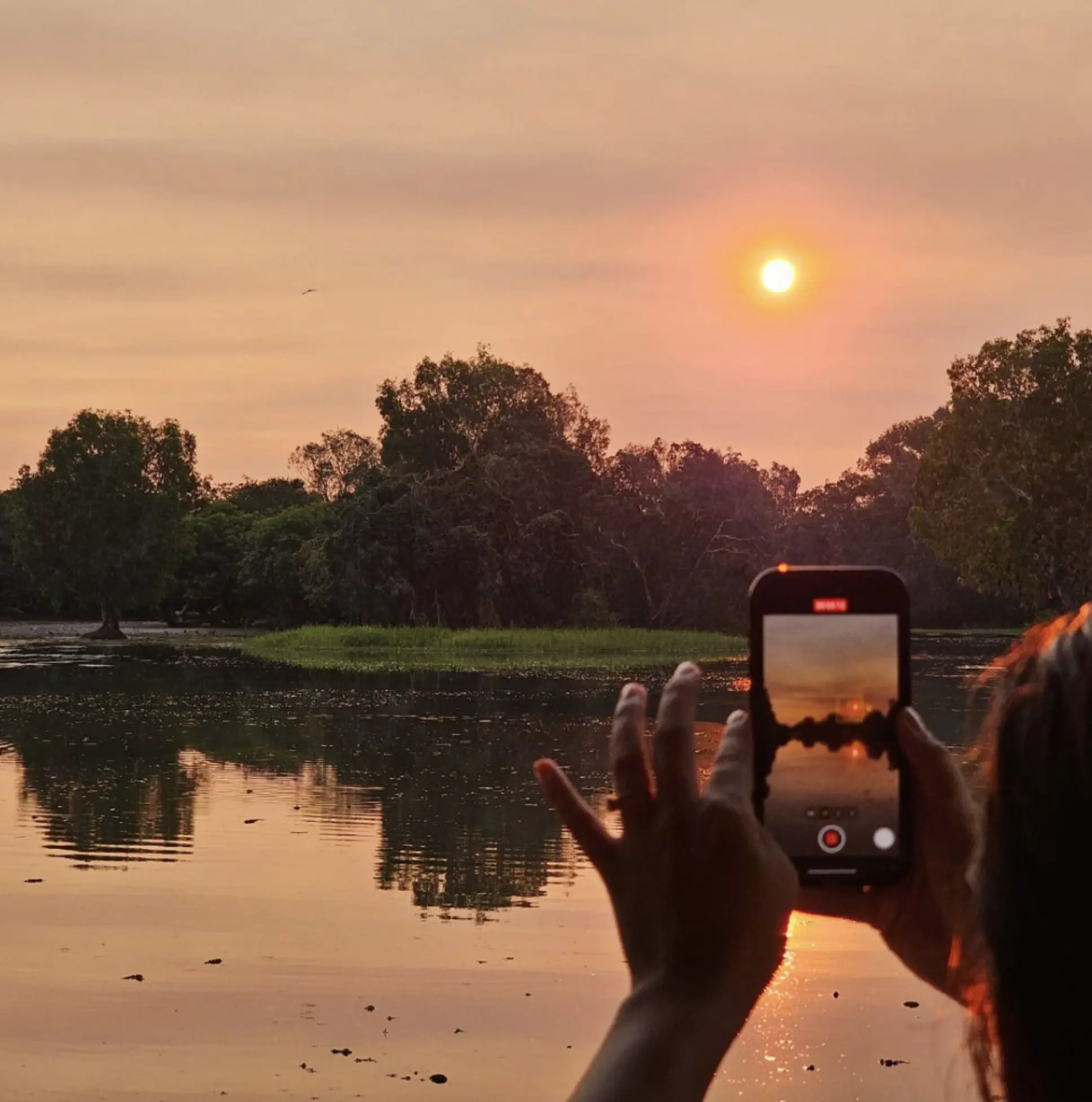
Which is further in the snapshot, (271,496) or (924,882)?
(271,496)

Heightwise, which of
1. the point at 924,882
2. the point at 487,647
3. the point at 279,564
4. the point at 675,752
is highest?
the point at 279,564

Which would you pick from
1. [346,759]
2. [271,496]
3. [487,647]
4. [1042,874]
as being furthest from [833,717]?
[271,496]

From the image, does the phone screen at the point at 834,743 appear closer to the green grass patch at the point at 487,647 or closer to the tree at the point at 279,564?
the green grass patch at the point at 487,647

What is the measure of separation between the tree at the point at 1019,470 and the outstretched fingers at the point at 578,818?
1991 inches

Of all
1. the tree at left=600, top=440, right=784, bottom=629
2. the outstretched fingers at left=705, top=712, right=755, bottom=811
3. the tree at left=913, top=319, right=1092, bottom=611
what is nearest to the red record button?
the outstretched fingers at left=705, top=712, right=755, bottom=811

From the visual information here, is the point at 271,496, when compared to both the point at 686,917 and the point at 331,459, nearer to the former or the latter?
the point at 331,459

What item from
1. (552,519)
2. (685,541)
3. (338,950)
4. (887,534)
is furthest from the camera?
(887,534)

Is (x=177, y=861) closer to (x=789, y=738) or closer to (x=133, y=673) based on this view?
(x=789, y=738)

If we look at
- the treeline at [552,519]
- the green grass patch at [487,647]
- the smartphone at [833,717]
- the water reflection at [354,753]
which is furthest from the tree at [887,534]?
the smartphone at [833,717]

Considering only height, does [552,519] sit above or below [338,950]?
above

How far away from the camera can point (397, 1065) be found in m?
6.63

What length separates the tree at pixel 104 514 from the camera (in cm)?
7231

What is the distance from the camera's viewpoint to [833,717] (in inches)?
52.6

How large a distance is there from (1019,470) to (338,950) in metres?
45.2
